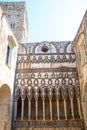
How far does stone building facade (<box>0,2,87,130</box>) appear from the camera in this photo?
34.4 feet

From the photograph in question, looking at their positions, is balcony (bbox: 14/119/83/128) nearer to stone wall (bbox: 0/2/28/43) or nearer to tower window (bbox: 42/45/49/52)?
tower window (bbox: 42/45/49/52)

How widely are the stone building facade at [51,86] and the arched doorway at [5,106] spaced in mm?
84

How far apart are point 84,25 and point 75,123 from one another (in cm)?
598

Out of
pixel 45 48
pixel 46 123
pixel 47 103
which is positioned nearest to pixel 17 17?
pixel 45 48

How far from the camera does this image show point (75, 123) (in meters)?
10.4

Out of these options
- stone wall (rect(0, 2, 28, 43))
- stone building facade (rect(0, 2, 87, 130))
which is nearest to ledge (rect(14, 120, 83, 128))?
stone building facade (rect(0, 2, 87, 130))

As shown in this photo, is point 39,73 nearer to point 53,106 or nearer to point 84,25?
point 53,106

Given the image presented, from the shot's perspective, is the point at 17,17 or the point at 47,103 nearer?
the point at 47,103

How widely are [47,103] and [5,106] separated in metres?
2.90

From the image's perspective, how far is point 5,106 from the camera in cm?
1050

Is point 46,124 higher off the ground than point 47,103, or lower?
lower

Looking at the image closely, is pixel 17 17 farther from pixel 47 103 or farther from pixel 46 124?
pixel 46 124

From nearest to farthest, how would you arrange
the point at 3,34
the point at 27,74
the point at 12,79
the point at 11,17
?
the point at 3,34
the point at 12,79
the point at 27,74
the point at 11,17

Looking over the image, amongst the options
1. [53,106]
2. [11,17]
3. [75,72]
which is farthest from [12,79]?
[11,17]
